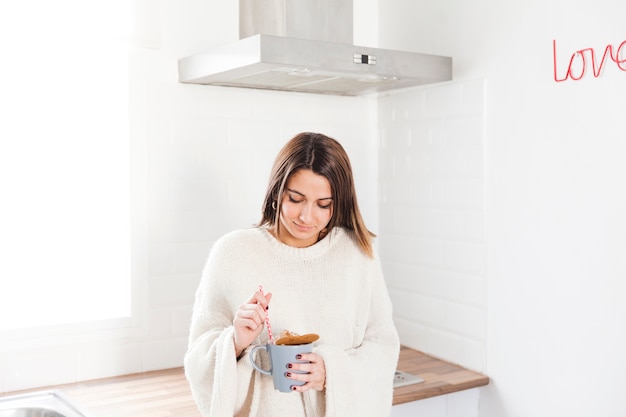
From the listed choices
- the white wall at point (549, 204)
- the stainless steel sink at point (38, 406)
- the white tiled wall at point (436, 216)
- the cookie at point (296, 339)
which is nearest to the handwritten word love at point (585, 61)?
the white wall at point (549, 204)

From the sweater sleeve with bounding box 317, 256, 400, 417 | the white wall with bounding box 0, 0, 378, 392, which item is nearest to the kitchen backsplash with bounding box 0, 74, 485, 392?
the white wall with bounding box 0, 0, 378, 392

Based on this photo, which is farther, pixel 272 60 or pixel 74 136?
pixel 74 136

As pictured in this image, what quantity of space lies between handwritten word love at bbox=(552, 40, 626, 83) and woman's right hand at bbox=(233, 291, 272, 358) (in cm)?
98

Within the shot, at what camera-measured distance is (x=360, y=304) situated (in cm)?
144

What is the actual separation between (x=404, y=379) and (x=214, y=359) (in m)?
0.77

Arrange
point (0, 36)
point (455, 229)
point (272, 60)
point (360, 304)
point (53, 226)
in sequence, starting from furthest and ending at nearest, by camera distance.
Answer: point (455, 229) → point (53, 226) → point (0, 36) → point (272, 60) → point (360, 304)

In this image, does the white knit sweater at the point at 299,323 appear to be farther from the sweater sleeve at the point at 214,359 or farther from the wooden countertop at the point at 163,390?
the wooden countertop at the point at 163,390

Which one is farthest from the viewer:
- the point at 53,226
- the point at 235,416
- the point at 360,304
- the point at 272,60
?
the point at 53,226

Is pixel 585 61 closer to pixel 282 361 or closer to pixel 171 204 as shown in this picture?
pixel 282 361

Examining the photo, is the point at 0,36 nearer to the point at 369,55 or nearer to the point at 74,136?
the point at 74,136

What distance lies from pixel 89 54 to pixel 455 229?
1157 millimetres

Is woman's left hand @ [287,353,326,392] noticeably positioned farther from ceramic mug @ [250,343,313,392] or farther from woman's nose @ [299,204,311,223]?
woman's nose @ [299,204,311,223]

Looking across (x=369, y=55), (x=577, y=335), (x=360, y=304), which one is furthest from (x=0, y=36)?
(x=577, y=335)

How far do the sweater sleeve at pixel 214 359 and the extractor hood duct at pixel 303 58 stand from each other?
58 centimetres
